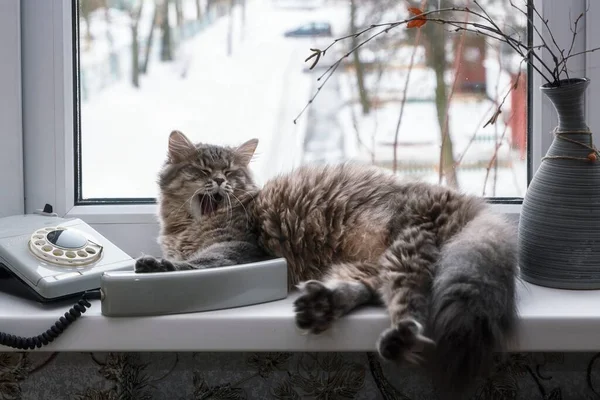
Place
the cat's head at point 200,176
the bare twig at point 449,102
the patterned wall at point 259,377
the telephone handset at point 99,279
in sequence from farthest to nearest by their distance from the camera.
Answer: the bare twig at point 449,102, the cat's head at point 200,176, the patterned wall at point 259,377, the telephone handset at point 99,279

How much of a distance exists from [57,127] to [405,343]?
3.11 feet

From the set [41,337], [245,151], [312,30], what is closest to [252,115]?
[245,151]

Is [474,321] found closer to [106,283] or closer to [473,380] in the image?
[473,380]

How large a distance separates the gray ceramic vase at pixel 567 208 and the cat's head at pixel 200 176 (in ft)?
1.96

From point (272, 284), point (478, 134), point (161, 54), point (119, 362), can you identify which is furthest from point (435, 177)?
point (119, 362)

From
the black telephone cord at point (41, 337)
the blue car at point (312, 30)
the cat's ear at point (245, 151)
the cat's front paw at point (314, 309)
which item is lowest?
the black telephone cord at point (41, 337)

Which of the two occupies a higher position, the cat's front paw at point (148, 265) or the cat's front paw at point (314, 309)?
the cat's front paw at point (148, 265)

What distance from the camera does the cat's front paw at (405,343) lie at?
981 mm

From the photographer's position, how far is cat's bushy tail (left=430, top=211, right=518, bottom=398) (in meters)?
0.96

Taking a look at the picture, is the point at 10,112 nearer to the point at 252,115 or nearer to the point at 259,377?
the point at 252,115

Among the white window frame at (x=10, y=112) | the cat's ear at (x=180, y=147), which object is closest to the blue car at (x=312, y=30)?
the cat's ear at (x=180, y=147)

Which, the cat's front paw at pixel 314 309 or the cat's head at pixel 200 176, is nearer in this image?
the cat's front paw at pixel 314 309

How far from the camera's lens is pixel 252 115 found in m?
1.60

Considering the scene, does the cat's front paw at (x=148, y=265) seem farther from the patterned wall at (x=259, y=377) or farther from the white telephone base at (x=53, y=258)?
the patterned wall at (x=259, y=377)
